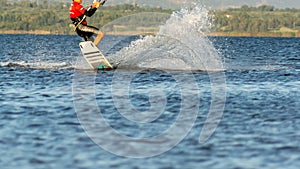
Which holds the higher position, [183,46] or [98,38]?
[98,38]

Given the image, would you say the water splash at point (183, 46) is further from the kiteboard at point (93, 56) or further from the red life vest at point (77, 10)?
the red life vest at point (77, 10)

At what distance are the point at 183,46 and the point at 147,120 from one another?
17369 millimetres

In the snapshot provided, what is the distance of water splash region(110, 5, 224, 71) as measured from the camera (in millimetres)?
32406

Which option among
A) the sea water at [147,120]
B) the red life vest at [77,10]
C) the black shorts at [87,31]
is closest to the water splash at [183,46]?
the black shorts at [87,31]

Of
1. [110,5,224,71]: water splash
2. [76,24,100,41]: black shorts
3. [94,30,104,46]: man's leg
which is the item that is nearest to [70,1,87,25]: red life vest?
[76,24,100,41]: black shorts

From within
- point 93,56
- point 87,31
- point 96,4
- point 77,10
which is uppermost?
point 96,4

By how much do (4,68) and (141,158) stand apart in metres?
21.3

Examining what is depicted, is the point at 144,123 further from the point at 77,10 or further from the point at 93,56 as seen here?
the point at 93,56

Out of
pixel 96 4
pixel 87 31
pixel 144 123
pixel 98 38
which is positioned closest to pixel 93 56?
pixel 98 38

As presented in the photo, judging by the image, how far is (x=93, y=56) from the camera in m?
28.4

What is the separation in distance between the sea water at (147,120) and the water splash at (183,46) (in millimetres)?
3805

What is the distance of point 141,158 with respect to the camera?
40.7 feet

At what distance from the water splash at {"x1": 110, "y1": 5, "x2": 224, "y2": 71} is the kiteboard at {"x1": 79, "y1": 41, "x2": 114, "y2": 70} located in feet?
7.16

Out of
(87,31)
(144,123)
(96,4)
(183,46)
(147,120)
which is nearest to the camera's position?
(144,123)
